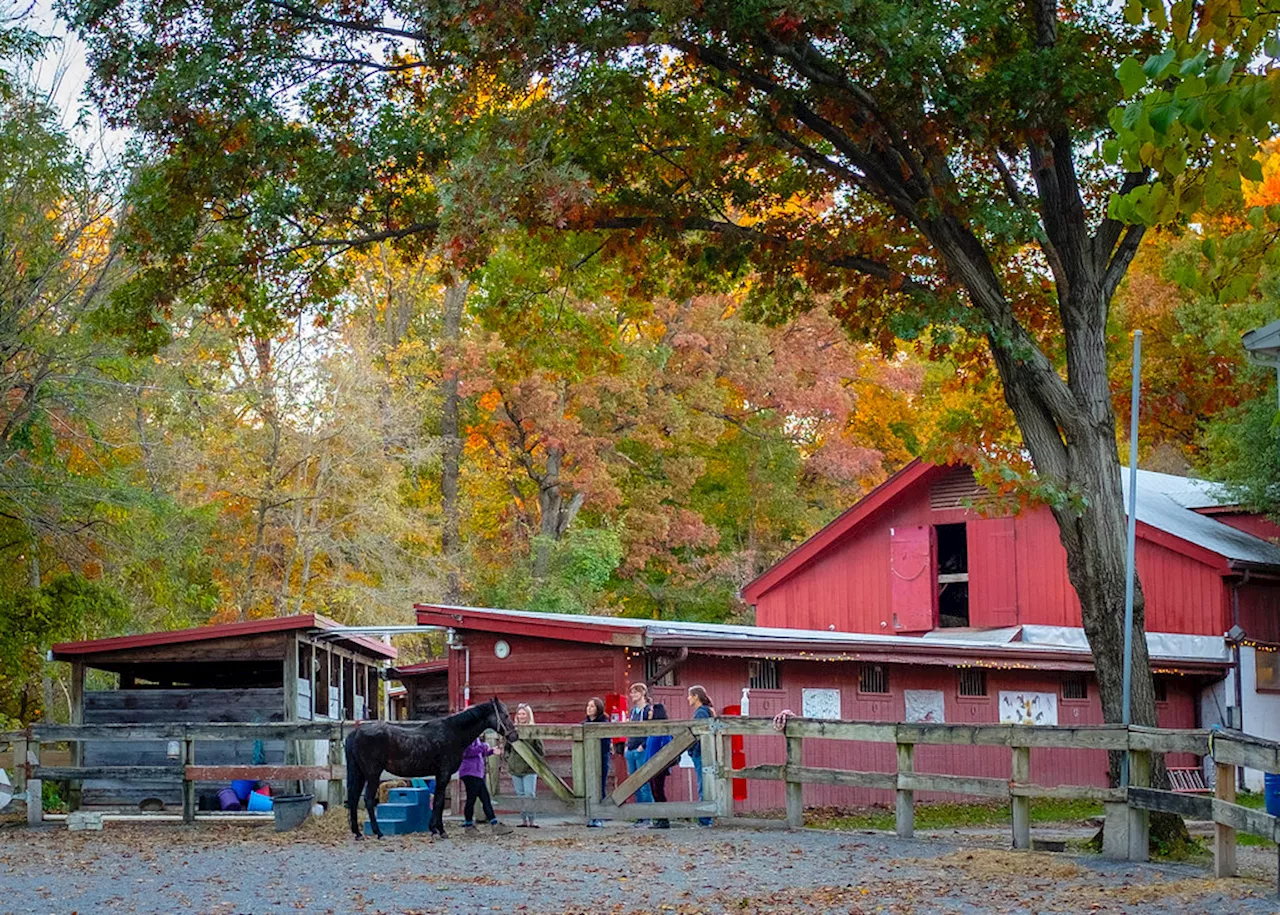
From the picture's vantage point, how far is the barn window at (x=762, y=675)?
77.8 feet

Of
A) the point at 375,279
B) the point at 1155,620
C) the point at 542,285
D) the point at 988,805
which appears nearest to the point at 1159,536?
the point at 1155,620

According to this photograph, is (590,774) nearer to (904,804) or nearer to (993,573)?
(904,804)

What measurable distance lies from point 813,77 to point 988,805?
1427 cm

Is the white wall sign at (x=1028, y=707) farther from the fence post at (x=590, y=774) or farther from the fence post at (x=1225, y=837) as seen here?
the fence post at (x=1225, y=837)

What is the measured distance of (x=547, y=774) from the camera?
17.0 m

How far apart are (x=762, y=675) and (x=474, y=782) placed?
8.62 meters

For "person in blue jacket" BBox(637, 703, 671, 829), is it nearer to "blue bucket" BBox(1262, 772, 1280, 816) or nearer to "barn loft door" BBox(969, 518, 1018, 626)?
"blue bucket" BBox(1262, 772, 1280, 816)

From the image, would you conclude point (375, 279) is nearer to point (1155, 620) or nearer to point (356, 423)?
point (356, 423)

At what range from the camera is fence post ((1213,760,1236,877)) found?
1138 cm

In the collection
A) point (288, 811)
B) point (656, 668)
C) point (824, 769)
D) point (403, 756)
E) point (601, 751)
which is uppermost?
point (656, 668)

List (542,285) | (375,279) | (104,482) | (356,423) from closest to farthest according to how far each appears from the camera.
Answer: (542,285)
(104,482)
(356,423)
(375,279)

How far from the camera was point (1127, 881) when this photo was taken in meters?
11.5

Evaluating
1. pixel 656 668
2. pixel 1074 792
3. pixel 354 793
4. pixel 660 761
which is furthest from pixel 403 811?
pixel 656 668

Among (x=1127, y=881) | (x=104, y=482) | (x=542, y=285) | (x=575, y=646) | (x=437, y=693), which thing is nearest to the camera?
(x=1127, y=881)
